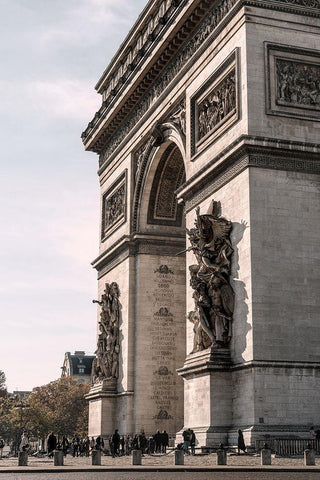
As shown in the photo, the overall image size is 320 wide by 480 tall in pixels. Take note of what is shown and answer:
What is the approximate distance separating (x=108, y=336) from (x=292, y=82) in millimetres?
16335

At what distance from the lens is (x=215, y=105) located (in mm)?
28703

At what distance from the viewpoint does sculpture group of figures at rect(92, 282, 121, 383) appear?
37688 mm

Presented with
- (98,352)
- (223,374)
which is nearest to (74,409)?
(98,352)

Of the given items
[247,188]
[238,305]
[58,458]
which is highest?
[247,188]

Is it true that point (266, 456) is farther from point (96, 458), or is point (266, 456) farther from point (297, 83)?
point (297, 83)

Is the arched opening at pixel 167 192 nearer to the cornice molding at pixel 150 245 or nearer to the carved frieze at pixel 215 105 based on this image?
the cornice molding at pixel 150 245

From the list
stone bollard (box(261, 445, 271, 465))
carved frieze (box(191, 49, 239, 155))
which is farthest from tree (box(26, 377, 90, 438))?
stone bollard (box(261, 445, 271, 465))

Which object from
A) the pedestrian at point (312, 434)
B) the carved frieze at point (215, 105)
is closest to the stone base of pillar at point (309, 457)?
the pedestrian at point (312, 434)

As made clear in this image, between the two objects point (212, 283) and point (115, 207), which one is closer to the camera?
point (212, 283)

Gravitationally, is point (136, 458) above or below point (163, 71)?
below

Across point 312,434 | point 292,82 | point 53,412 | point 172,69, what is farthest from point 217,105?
point 53,412

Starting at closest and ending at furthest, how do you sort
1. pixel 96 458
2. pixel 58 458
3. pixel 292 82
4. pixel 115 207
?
A: pixel 96 458
pixel 58 458
pixel 292 82
pixel 115 207

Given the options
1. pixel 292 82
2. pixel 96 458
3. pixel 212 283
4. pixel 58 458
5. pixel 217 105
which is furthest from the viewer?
pixel 217 105

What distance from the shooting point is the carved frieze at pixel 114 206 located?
130ft
